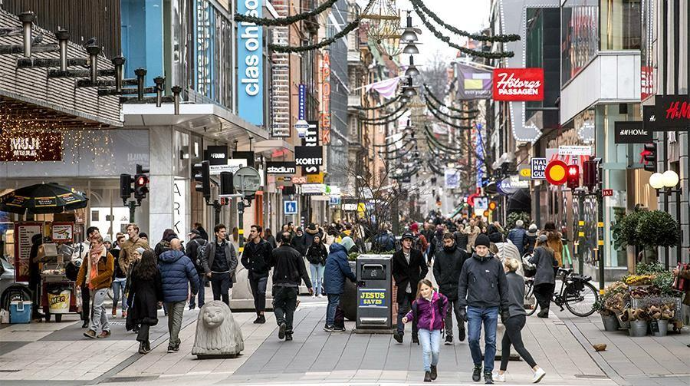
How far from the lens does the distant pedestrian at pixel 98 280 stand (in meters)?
21.4

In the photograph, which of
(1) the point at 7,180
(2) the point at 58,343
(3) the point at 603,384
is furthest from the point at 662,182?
(1) the point at 7,180

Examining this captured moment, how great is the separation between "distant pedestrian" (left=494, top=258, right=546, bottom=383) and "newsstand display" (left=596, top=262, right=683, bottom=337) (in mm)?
5066

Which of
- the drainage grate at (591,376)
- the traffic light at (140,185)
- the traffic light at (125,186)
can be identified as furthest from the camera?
the traffic light at (140,185)

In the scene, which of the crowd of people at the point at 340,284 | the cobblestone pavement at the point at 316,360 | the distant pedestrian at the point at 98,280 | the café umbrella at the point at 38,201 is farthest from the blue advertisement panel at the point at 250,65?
the distant pedestrian at the point at 98,280


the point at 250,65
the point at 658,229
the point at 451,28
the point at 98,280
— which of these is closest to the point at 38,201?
the point at 98,280

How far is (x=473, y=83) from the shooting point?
187 feet

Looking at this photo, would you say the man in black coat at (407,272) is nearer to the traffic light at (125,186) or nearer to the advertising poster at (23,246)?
the advertising poster at (23,246)

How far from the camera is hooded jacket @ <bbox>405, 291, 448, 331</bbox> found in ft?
52.8

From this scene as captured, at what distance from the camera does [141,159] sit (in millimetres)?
37188

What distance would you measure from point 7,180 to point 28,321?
13.5 m

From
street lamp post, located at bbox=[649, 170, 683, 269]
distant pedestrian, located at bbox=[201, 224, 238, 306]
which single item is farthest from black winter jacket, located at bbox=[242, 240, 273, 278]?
street lamp post, located at bbox=[649, 170, 683, 269]

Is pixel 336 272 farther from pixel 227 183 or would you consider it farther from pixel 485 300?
pixel 227 183

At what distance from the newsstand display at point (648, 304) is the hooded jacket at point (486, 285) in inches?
222

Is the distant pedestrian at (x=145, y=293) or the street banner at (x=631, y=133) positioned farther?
the street banner at (x=631, y=133)
